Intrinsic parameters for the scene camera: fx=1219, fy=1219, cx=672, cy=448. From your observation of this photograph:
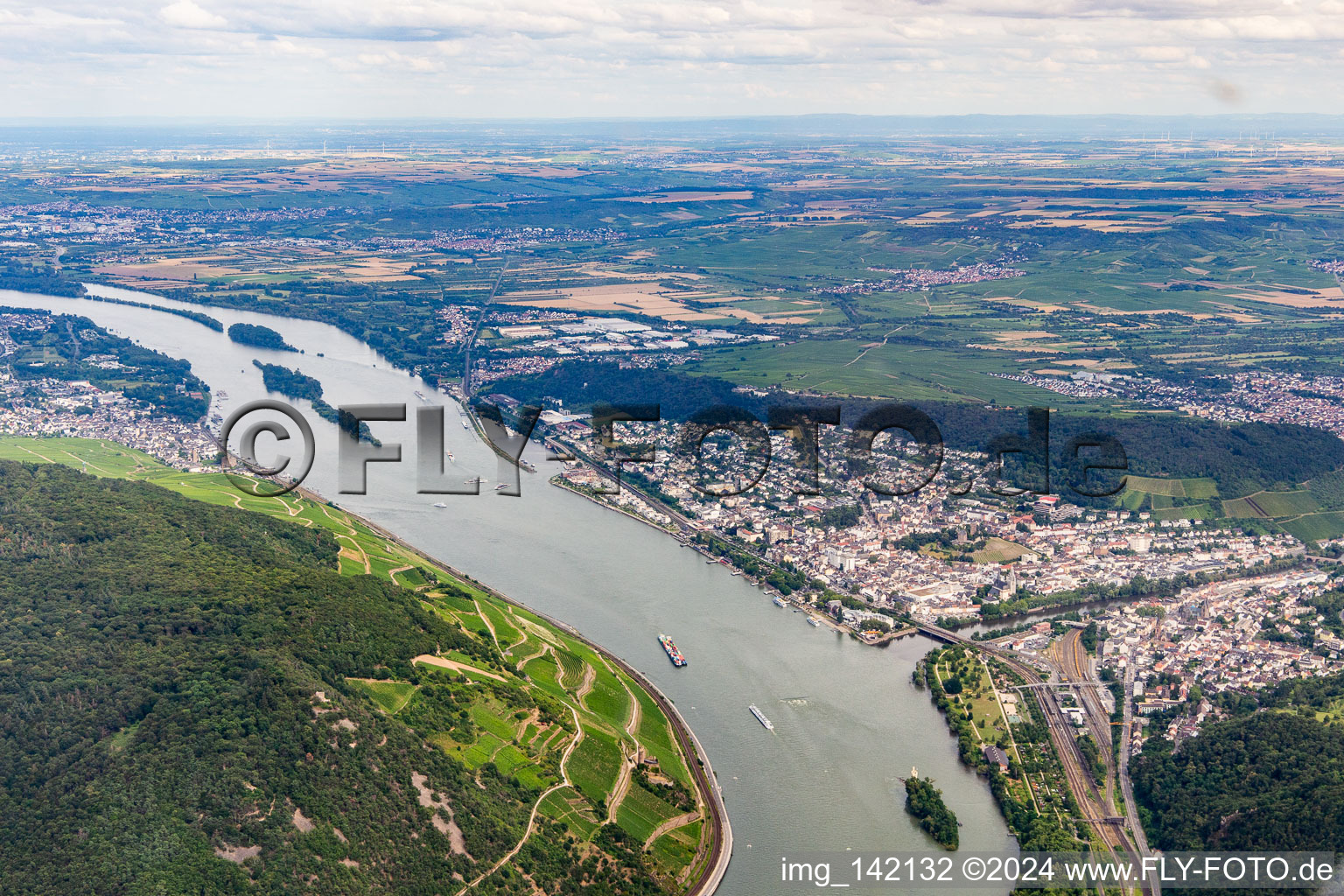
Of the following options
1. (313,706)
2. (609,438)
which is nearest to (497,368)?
(609,438)

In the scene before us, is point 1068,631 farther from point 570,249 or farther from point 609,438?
point 570,249

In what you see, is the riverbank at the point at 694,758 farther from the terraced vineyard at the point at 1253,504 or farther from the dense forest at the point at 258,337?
the dense forest at the point at 258,337

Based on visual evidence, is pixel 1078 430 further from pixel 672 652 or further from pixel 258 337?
pixel 258 337

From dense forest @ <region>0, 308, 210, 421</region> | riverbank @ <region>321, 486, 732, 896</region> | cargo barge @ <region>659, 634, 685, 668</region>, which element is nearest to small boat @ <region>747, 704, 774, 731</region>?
riverbank @ <region>321, 486, 732, 896</region>

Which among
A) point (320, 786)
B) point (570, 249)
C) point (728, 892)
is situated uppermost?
point (570, 249)


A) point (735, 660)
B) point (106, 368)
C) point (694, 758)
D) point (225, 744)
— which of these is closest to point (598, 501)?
point (735, 660)

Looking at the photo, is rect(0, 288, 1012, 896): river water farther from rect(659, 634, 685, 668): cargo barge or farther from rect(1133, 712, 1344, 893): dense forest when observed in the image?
rect(1133, 712, 1344, 893): dense forest
